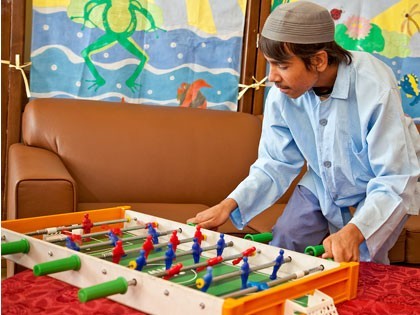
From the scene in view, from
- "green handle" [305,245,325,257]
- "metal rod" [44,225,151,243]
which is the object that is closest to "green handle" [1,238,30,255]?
"metal rod" [44,225,151,243]

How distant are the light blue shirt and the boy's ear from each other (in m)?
0.06

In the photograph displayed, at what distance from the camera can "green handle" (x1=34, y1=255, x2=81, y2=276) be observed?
118cm

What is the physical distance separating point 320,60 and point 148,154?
4.77 feet

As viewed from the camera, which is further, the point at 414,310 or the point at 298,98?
the point at 298,98

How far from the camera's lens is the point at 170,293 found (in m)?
1.12

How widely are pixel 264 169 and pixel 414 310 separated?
804 millimetres

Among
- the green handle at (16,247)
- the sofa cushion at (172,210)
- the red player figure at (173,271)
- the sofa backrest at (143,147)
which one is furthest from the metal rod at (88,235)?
the sofa backrest at (143,147)

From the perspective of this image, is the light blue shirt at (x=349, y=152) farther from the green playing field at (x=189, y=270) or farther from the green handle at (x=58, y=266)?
the green handle at (x=58, y=266)

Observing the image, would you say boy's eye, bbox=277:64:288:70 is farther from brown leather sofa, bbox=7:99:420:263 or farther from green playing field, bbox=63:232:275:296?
brown leather sofa, bbox=7:99:420:263

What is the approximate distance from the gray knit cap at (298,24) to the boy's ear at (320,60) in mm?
46

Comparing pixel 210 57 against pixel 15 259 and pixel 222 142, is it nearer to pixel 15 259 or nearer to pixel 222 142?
pixel 222 142

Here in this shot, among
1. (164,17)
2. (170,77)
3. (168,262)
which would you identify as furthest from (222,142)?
(168,262)

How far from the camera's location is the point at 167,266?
4.47ft

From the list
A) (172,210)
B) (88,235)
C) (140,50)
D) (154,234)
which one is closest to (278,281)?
(154,234)
